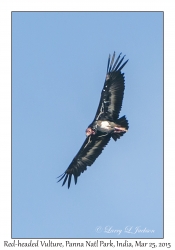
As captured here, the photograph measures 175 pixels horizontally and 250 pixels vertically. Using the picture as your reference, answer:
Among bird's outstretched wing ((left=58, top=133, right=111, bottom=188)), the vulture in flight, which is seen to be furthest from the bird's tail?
bird's outstretched wing ((left=58, top=133, right=111, bottom=188))

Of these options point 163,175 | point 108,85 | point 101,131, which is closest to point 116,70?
point 108,85

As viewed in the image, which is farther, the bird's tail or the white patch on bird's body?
the white patch on bird's body

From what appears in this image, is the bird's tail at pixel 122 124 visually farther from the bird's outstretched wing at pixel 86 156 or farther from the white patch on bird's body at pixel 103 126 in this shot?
the bird's outstretched wing at pixel 86 156

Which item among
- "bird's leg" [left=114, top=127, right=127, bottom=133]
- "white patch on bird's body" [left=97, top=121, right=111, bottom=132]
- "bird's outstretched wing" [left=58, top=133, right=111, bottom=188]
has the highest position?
"white patch on bird's body" [left=97, top=121, right=111, bottom=132]

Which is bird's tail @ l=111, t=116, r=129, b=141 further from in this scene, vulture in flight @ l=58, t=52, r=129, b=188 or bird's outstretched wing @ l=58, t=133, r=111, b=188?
bird's outstretched wing @ l=58, t=133, r=111, b=188

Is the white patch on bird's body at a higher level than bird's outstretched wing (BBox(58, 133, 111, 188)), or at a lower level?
higher

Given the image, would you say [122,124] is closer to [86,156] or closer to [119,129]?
[119,129]

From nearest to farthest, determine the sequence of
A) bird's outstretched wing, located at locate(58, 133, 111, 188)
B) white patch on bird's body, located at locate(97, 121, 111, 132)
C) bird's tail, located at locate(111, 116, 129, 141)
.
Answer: bird's tail, located at locate(111, 116, 129, 141) → white patch on bird's body, located at locate(97, 121, 111, 132) → bird's outstretched wing, located at locate(58, 133, 111, 188)
